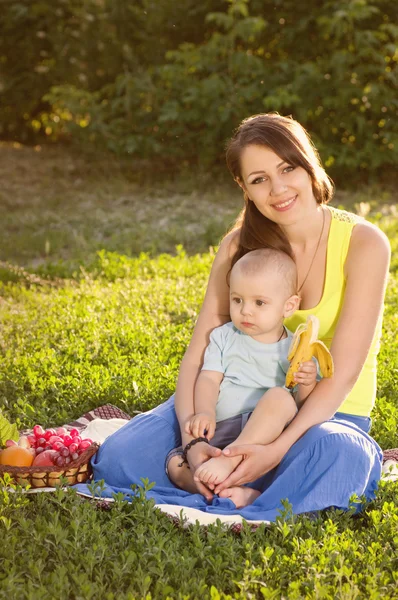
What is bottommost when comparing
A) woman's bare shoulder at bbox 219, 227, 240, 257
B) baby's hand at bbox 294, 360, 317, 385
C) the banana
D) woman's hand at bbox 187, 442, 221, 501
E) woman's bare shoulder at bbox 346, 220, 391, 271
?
woman's hand at bbox 187, 442, 221, 501

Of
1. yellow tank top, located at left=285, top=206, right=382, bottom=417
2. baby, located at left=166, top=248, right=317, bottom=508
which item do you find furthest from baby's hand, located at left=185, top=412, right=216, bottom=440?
yellow tank top, located at left=285, top=206, right=382, bottom=417

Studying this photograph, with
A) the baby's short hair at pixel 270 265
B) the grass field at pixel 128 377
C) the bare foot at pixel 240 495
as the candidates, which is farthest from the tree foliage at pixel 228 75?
the bare foot at pixel 240 495

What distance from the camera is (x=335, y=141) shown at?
422 inches

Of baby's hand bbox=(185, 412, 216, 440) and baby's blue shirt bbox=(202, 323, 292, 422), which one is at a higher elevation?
baby's blue shirt bbox=(202, 323, 292, 422)

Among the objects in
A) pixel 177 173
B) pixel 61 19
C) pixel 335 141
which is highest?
pixel 61 19

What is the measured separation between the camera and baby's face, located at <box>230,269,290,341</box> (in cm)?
340

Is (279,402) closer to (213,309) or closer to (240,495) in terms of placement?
(240,495)

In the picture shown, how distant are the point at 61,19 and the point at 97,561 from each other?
10.7 m

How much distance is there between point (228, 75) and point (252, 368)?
773 centimetres

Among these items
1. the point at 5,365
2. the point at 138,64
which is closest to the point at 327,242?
the point at 5,365

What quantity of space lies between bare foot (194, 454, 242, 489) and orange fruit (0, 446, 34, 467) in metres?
0.73

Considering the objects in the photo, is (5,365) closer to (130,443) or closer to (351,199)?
(130,443)

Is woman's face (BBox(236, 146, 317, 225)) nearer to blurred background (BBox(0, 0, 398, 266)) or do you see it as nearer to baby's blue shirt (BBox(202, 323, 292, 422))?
baby's blue shirt (BBox(202, 323, 292, 422))

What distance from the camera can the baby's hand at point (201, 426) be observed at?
3.34 m
